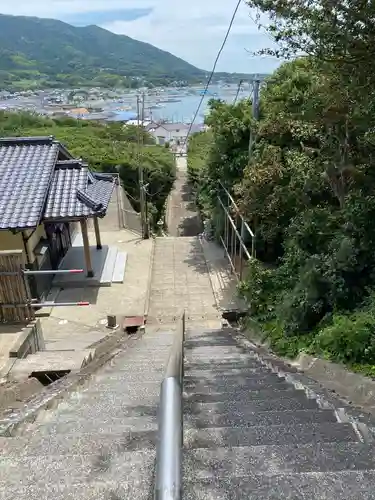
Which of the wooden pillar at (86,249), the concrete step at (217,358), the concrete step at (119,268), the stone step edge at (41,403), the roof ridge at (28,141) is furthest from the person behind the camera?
the roof ridge at (28,141)

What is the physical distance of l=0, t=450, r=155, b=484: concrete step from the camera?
7.40 feet

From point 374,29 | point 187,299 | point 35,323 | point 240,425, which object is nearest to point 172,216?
point 187,299

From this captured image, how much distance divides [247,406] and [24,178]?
1146 cm

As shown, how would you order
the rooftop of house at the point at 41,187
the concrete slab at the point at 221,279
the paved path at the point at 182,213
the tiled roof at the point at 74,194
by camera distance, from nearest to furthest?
the rooftop of house at the point at 41,187 → the tiled roof at the point at 74,194 → the concrete slab at the point at 221,279 → the paved path at the point at 182,213

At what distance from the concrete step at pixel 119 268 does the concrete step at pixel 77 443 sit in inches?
441

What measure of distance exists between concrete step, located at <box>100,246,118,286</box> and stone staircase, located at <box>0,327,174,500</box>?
9.49 metres

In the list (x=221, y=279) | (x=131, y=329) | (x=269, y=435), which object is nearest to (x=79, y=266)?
(x=131, y=329)

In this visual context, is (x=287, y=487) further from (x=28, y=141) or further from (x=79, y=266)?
(x=28, y=141)

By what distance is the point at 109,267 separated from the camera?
14.9 metres

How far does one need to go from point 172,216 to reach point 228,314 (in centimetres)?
2345

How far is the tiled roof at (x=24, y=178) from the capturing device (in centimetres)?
1164

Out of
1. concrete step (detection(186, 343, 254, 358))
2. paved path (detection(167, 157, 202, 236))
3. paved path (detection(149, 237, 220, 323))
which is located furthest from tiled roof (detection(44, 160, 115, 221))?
paved path (detection(167, 157, 202, 236))

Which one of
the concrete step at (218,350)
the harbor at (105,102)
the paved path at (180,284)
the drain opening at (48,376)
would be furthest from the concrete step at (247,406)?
the harbor at (105,102)

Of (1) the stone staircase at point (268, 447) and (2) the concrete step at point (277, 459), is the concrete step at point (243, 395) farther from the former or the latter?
(2) the concrete step at point (277, 459)
